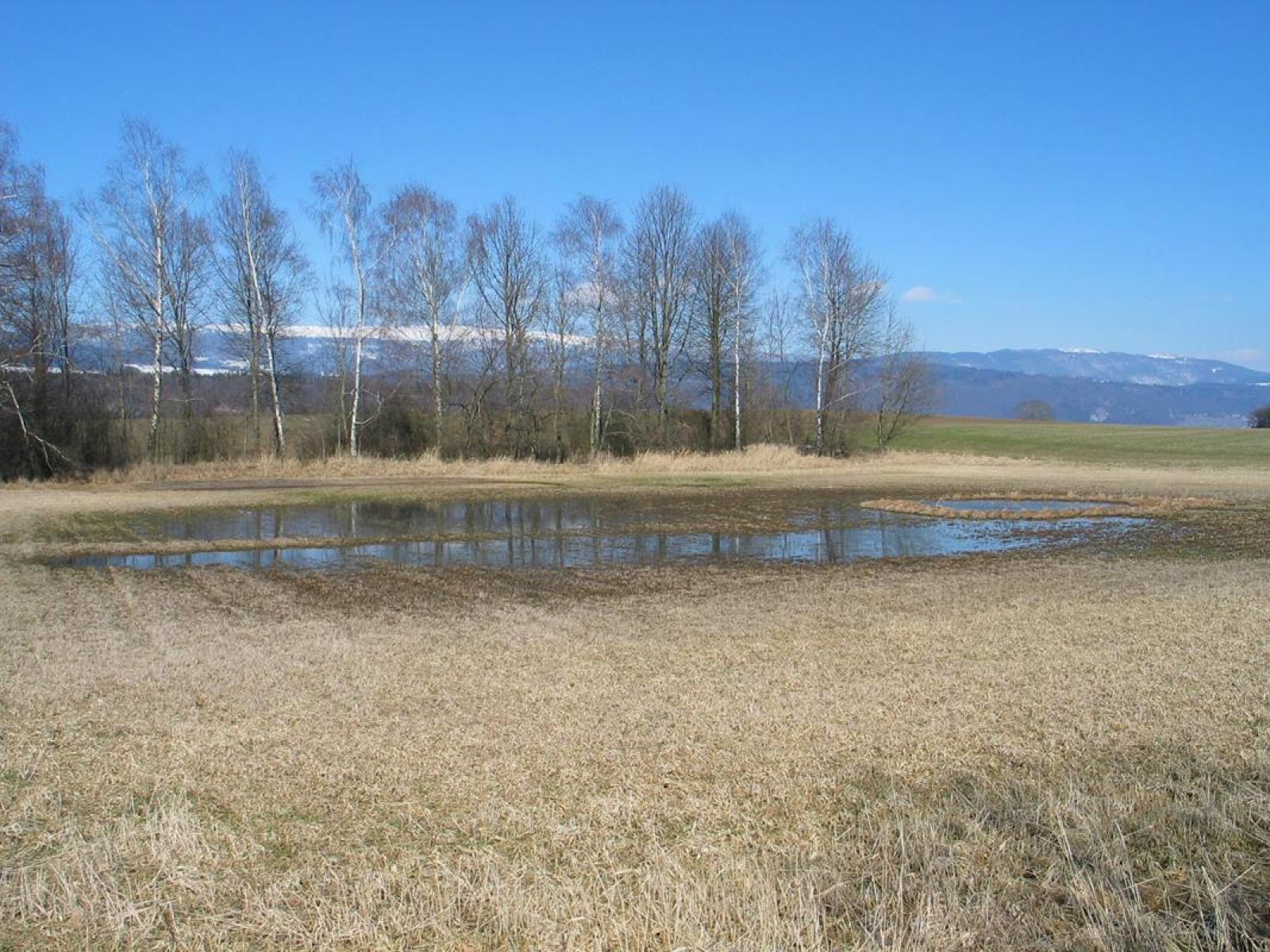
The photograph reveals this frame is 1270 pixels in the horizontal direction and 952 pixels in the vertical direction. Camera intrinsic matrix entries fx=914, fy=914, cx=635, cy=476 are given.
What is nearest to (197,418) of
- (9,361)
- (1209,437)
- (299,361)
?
(299,361)

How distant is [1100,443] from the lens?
6309 cm

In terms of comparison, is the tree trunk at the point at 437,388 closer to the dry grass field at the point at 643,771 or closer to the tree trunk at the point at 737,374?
the tree trunk at the point at 737,374

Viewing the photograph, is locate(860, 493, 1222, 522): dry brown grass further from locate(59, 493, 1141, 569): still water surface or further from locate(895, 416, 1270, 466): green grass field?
locate(895, 416, 1270, 466): green grass field

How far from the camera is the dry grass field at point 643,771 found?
13.1ft

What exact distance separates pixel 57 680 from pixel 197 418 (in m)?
30.6

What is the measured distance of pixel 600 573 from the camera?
13922mm

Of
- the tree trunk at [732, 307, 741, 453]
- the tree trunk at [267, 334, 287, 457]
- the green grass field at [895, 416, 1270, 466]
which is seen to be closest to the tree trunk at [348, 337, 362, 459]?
the tree trunk at [267, 334, 287, 457]

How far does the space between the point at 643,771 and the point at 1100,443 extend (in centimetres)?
6592

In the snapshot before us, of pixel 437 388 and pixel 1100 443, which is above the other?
pixel 437 388

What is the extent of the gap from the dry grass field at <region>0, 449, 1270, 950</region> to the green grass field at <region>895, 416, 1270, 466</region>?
4146 centimetres

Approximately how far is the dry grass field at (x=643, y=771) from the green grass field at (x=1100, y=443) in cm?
4146

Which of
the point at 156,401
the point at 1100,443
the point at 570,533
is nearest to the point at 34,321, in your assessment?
the point at 156,401

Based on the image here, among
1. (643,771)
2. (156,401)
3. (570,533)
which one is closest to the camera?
(643,771)

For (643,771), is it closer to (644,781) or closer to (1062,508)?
(644,781)
